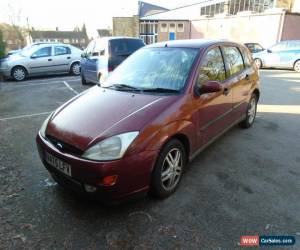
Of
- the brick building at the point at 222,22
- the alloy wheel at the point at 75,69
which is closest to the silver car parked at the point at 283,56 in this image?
the brick building at the point at 222,22

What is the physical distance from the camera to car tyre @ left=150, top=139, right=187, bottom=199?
266 centimetres

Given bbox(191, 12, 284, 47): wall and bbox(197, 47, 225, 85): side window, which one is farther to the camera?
bbox(191, 12, 284, 47): wall

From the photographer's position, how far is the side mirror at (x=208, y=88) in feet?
10.1

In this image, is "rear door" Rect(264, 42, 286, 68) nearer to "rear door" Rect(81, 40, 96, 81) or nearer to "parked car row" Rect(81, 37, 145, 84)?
"parked car row" Rect(81, 37, 145, 84)

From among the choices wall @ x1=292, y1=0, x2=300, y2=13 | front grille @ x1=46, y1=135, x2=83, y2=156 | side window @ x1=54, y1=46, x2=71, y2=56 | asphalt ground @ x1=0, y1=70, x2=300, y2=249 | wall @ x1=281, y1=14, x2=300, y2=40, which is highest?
wall @ x1=292, y1=0, x2=300, y2=13

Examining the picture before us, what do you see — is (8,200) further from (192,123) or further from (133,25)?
(133,25)

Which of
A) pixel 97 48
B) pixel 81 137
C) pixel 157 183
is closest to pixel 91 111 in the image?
pixel 81 137

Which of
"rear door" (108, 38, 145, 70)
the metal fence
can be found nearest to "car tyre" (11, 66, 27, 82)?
"rear door" (108, 38, 145, 70)

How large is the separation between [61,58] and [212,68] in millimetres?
10140

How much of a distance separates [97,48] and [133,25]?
117ft

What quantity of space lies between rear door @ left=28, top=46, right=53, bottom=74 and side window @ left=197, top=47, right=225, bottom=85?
32.2 ft

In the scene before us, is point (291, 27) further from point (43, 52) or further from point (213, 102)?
point (213, 102)

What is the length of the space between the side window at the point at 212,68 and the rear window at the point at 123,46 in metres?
5.20

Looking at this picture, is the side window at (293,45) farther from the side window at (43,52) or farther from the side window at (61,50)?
the side window at (43,52)
